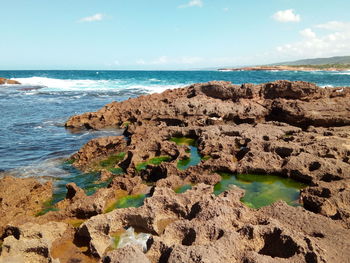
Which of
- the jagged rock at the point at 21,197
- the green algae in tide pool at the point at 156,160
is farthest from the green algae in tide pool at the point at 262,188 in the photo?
the jagged rock at the point at 21,197

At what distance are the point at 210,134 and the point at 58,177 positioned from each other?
598 cm

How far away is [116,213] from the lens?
5.95 m

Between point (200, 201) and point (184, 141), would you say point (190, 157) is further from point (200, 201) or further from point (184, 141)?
point (200, 201)

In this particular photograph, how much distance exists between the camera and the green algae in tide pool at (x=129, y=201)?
23.7ft

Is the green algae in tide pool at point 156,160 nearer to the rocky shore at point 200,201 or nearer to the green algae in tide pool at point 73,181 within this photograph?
the rocky shore at point 200,201

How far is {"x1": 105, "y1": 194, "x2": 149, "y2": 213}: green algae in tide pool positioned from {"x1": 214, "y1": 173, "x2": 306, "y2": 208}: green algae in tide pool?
6.46ft

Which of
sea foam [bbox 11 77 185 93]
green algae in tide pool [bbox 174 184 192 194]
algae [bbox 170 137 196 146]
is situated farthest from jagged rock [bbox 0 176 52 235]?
sea foam [bbox 11 77 185 93]

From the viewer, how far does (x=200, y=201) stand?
18.3 ft

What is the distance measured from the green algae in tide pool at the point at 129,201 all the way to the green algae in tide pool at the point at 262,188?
1968 mm

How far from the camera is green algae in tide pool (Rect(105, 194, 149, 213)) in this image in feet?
23.7

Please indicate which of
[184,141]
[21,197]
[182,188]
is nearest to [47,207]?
[21,197]

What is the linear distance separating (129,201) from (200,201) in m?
2.45

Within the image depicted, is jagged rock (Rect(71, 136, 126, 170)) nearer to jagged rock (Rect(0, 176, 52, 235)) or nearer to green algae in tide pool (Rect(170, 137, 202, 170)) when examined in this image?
green algae in tide pool (Rect(170, 137, 202, 170))

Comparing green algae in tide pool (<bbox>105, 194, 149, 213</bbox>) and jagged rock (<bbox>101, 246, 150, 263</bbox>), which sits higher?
jagged rock (<bbox>101, 246, 150, 263</bbox>)
